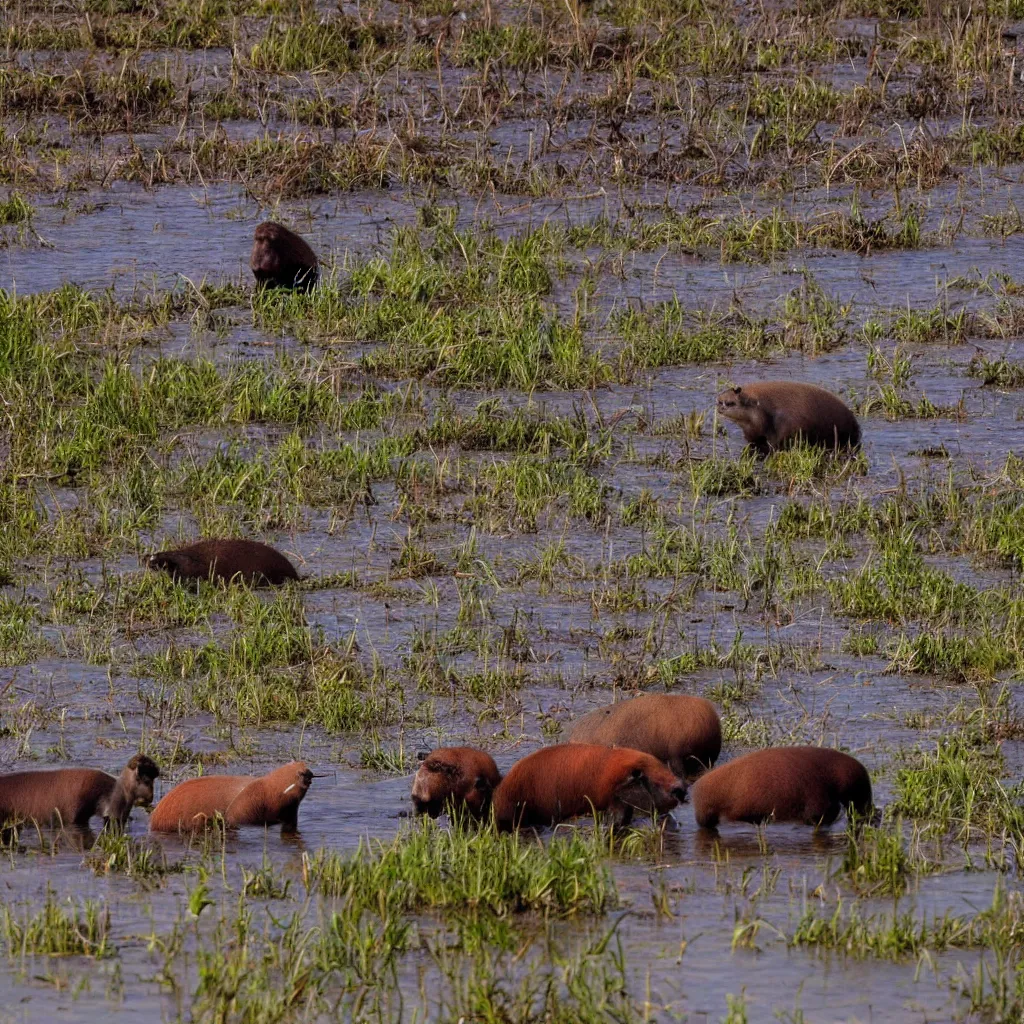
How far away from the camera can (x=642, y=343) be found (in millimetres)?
11969

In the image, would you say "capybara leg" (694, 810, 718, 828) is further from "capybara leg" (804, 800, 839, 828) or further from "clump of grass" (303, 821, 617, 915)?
"clump of grass" (303, 821, 617, 915)

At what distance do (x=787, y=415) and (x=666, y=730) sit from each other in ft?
11.6

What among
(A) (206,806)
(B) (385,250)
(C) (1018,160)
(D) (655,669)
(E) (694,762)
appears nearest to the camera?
(A) (206,806)

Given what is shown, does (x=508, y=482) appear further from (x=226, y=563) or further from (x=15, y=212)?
(x=15, y=212)

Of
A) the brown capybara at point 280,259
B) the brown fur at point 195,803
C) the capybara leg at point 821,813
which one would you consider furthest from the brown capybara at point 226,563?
the brown capybara at point 280,259

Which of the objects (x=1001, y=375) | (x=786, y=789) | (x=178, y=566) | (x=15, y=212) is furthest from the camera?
(x=15, y=212)

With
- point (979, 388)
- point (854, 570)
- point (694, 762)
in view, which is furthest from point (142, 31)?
point (694, 762)

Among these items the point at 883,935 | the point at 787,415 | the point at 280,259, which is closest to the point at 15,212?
the point at 280,259

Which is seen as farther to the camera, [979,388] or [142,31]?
[142,31]

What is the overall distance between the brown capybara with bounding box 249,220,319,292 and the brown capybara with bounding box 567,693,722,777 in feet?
19.2

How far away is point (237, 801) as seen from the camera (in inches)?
265

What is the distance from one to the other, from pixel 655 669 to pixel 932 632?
1202mm

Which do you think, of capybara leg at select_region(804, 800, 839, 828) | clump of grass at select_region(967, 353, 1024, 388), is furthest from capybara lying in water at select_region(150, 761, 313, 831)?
clump of grass at select_region(967, 353, 1024, 388)

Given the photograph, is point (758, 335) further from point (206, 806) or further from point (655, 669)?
point (206, 806)
